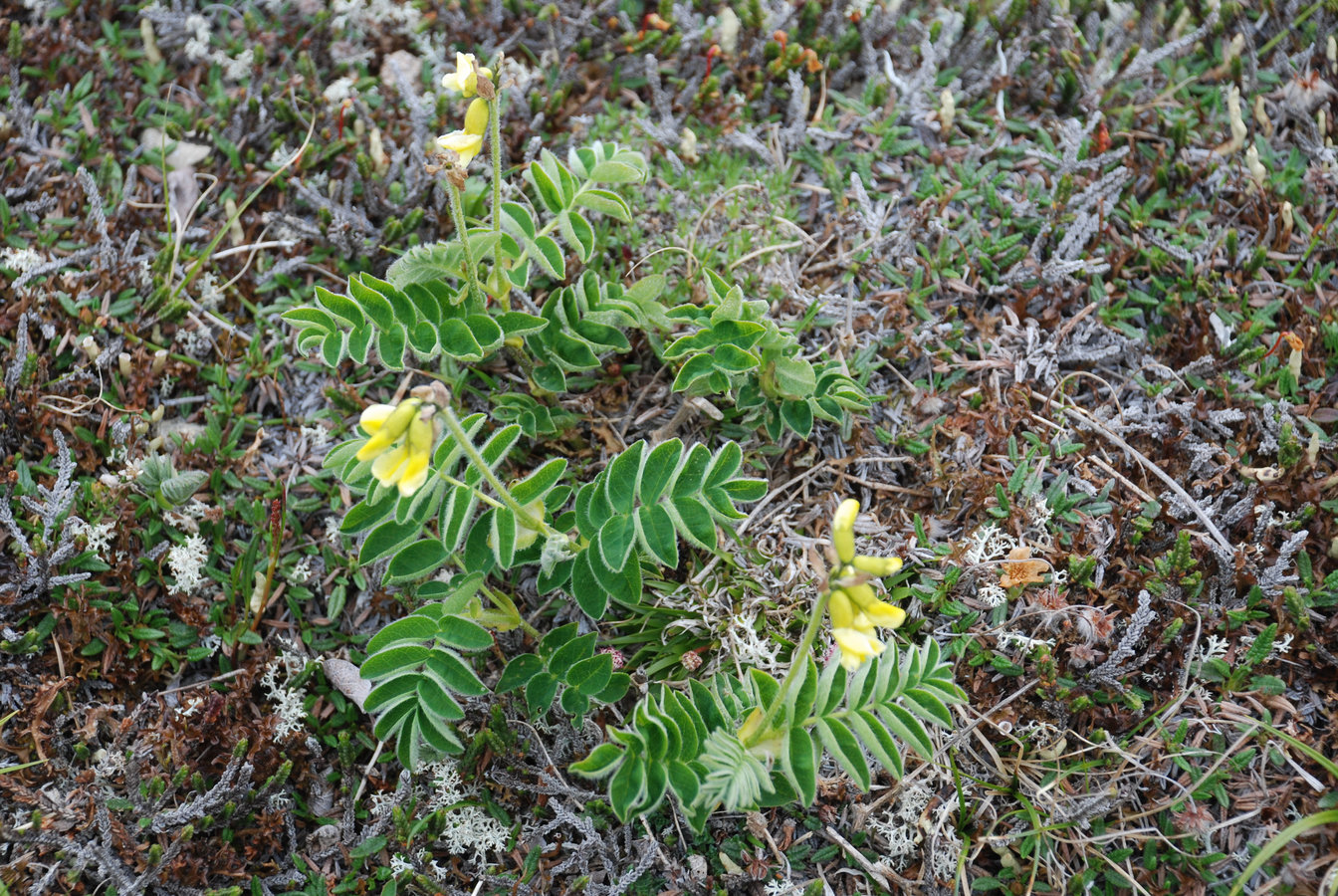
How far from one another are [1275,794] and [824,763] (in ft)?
3.97

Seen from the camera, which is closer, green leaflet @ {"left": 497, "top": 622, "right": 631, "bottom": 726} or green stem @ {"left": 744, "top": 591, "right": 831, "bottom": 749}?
green stem @ {"left": 744, "top": 591, "right": 831, "bottom": 749}

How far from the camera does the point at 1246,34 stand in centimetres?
392

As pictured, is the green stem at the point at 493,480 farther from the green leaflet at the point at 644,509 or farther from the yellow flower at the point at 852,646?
the yellow flower at the point at 852,646

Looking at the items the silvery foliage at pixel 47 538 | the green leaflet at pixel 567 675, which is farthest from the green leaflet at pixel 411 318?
the silvery foliage at pixel 47 538

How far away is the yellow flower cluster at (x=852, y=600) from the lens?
1.90 m

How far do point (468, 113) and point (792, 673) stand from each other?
65.0 inches

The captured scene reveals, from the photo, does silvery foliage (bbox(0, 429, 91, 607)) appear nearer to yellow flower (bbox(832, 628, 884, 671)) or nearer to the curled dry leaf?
the curled dry leaf

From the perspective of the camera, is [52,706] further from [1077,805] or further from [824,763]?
[1077,805]

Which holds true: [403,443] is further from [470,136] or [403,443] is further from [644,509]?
[470,136]

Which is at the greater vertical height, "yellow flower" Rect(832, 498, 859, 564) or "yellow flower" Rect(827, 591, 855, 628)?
"yellow flower" Rect(832, 498, 859, 564)

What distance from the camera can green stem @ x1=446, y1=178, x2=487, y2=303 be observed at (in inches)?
99.4

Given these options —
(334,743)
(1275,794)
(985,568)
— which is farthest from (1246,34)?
(334,743)

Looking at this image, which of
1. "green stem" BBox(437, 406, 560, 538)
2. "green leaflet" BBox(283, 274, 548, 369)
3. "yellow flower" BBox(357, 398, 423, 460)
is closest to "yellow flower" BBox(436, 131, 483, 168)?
"green leaflet" BBox(283, 274, 548, 369)

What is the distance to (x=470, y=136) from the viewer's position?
2.50 m
